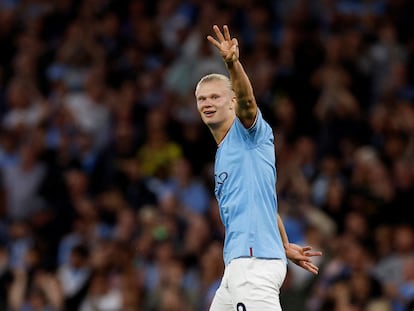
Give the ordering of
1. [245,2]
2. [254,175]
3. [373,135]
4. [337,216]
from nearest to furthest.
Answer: [254,175] < [337,216] < [373,135] < [245,2]

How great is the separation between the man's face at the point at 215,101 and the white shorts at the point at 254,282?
95 centimetres

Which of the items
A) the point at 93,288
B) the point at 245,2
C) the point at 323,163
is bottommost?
the point at 93,288

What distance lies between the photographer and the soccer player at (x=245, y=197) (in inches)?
282

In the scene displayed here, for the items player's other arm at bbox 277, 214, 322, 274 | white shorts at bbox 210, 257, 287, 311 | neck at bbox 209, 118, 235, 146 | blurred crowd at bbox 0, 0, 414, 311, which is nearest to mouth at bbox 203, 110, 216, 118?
neck at bbox 209, 118, 235, 146

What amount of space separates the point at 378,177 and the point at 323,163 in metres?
0.78

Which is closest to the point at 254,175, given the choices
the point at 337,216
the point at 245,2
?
the point at 337,216

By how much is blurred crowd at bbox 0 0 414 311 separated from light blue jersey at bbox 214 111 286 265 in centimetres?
445

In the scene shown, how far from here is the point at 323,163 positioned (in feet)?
45.2

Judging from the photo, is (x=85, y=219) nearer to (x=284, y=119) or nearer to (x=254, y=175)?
(x=284, y=119)

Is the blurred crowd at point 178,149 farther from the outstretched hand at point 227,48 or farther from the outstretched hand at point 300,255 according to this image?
the outstretched hand at point 227,48

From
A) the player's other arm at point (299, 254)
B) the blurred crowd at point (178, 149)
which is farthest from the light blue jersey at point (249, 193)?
the blurred crowd at point (178, 149)

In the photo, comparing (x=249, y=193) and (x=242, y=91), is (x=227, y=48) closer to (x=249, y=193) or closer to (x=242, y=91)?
(x=242, y=91)

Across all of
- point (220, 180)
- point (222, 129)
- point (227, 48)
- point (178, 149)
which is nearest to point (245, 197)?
point (220, 180)

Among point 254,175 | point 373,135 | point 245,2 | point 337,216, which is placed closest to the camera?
point 254,175
